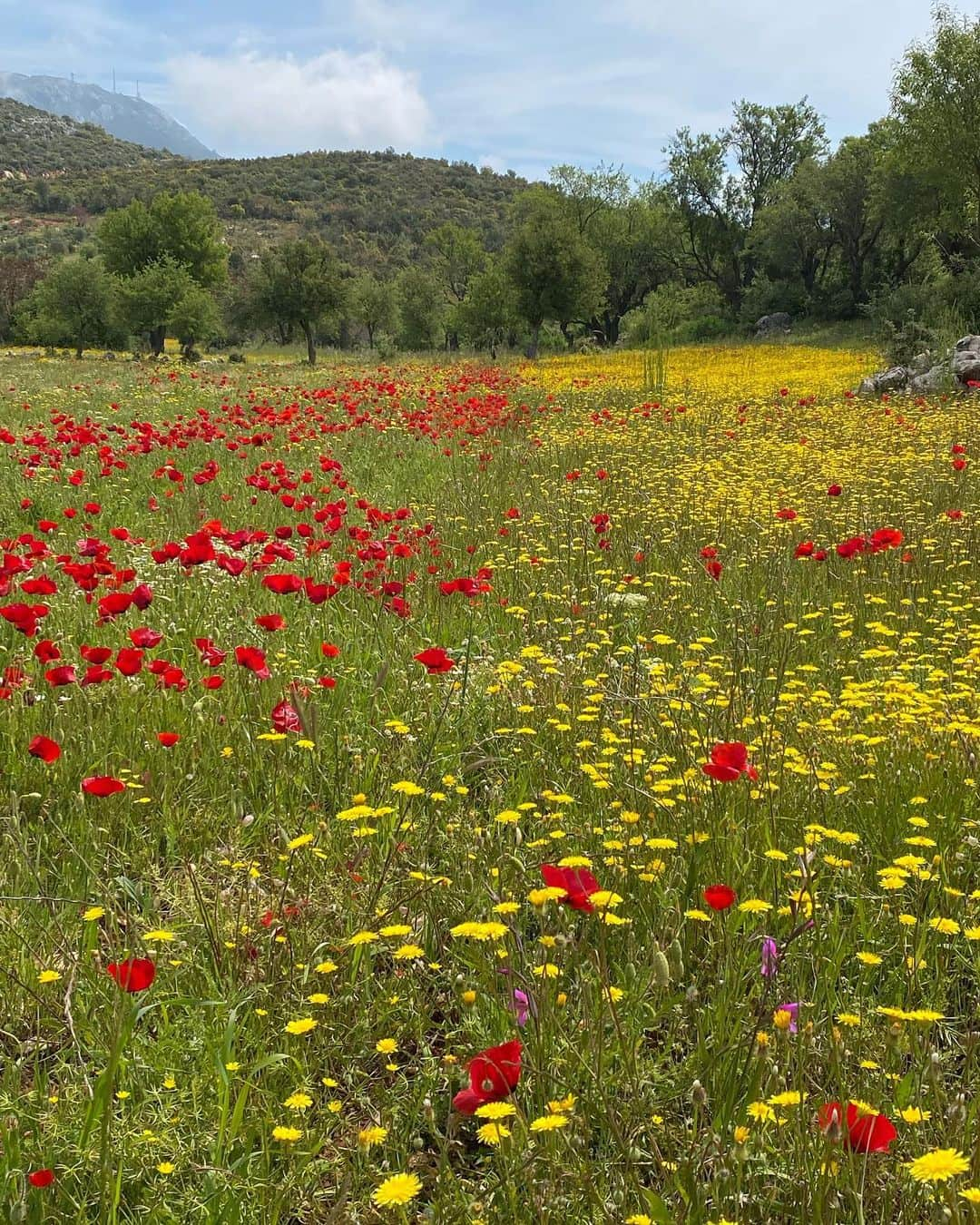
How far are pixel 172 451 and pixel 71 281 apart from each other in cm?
4001

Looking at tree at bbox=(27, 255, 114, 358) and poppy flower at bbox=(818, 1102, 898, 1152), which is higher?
tree at bbox=(27, 255, 114, 358)

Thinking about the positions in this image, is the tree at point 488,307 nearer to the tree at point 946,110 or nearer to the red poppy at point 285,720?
the tree at point 946,110

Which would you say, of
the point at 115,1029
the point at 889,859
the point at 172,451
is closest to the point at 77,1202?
the point at 115,1029

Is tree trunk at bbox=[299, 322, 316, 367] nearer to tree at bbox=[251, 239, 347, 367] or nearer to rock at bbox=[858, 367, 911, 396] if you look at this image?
tree at bbox=[251, 239, 347, 367]

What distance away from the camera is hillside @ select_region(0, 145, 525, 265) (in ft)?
Answer: 335

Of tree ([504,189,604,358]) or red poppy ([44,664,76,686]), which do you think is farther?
tree ([504,189,604,358])

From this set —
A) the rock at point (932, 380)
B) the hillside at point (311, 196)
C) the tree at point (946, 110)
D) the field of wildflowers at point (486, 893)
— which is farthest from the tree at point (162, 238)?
the field of wildflowers at point (486, 893)

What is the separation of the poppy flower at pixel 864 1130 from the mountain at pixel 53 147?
153 metres

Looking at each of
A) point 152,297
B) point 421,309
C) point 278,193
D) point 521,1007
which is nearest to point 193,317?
point 152,297

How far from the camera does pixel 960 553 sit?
19.4ft

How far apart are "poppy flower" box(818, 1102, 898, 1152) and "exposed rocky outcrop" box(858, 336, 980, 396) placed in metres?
16.2

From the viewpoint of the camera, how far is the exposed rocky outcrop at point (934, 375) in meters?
15.3

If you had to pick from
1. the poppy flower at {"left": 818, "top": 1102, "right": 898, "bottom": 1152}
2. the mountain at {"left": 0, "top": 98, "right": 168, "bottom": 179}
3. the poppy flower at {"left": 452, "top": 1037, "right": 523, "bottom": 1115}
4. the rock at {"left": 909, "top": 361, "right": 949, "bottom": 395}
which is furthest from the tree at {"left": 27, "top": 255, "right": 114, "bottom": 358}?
the mountain at {"left": 0, "top": 98, "right": 168, "bottom": 179}

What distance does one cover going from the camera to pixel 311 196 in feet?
398
